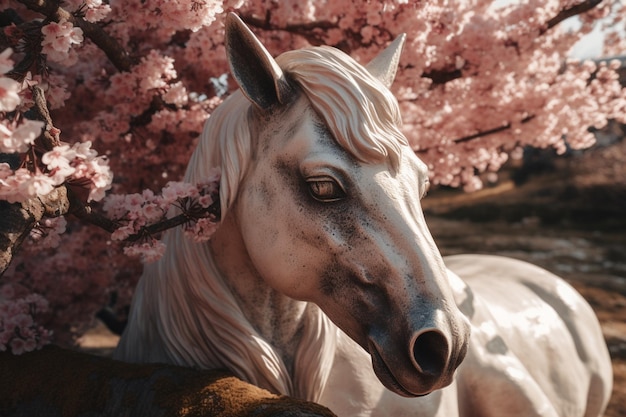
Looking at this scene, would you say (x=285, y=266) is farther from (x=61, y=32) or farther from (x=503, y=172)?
(x=503, y=172)

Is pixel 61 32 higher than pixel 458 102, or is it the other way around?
pixel 61 32

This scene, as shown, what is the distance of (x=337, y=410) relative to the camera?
1611 mm

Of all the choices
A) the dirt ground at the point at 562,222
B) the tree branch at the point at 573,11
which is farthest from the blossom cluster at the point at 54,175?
the dirt ground at the point at 562,222

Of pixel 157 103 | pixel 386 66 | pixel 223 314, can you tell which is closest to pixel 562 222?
pixel 157 103

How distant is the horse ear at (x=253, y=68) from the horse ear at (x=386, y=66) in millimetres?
318

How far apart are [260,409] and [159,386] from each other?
0.90 feet

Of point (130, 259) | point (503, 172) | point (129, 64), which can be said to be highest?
point (129, 64)

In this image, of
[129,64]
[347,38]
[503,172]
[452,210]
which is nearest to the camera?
[129,64]

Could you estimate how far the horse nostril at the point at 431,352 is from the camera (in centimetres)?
119

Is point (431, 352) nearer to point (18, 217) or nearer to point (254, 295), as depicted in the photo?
point (254, 295)

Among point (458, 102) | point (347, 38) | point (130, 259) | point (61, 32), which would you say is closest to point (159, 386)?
point (61, 32)

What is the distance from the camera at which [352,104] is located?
1.33 meters

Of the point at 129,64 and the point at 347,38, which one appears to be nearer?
the point at 129,64

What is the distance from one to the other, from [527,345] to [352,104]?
137 cm
